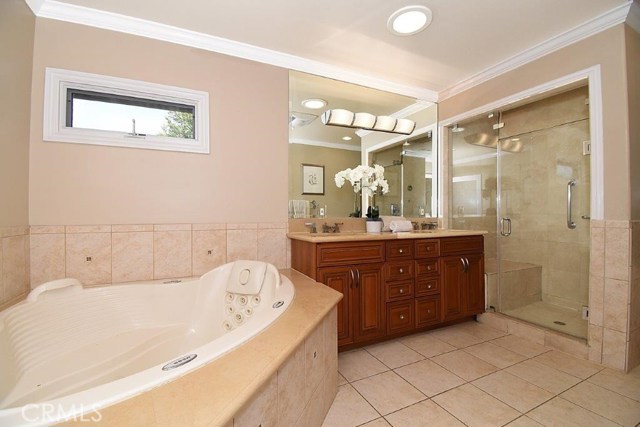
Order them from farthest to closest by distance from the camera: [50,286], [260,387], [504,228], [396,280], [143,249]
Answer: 1. [504,228]
2. [396,280]
3. [143,249]
4. [50,286]
5. [260,387]

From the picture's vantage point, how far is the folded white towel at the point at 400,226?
2.62 metres

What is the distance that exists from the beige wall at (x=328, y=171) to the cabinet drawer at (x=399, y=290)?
2.72 ft

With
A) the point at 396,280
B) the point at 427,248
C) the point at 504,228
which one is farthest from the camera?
the point at 504,228

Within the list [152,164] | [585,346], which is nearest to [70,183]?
[152,164]

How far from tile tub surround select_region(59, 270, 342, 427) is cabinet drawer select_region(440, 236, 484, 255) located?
1.39 m

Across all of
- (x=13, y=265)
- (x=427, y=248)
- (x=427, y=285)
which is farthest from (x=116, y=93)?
(x=427, y=285)

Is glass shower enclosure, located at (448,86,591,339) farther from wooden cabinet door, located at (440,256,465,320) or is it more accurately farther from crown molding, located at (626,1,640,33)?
crown molding, located at (626,1,640,33)

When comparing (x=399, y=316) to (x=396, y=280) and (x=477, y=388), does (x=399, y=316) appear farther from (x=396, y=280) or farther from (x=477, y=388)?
(x=477, y=388)

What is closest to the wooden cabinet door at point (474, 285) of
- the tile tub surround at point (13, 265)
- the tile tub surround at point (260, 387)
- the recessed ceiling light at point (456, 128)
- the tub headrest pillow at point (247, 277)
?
the recessed ceiling light at point (456, 128)

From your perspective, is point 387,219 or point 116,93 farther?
point 387,219

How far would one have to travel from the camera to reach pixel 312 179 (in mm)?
2484

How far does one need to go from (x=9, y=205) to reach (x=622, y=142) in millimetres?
3710

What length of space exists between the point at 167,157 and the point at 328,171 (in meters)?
1.35

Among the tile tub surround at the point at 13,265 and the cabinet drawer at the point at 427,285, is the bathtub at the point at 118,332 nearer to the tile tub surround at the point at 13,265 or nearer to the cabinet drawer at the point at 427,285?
the tile tub surround at the point at 13,265
